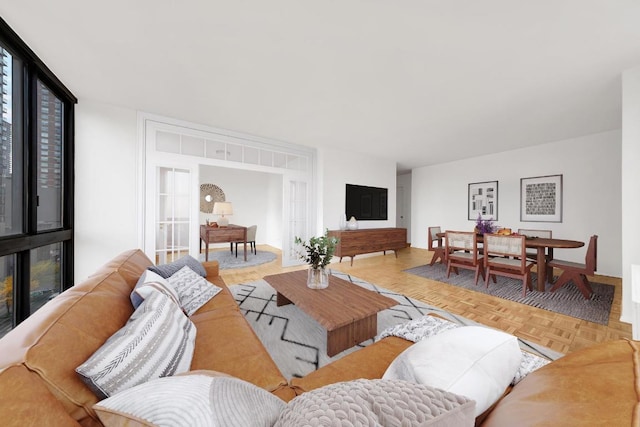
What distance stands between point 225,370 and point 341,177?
4.49m

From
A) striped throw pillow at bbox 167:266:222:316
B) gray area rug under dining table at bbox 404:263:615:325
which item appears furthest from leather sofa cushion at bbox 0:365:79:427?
gray area rug under dining table at bbox 404:263:615:325

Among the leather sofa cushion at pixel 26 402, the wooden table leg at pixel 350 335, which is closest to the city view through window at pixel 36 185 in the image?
the leather sofa cushion at pixel 26 402

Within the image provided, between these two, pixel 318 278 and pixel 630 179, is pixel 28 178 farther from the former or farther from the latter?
pixel 630 179

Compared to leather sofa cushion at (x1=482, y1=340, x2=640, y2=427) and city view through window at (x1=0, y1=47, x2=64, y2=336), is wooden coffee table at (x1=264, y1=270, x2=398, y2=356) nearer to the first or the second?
leather sofa cushion at (x1=482, y1=340, x2=640, y2=427)

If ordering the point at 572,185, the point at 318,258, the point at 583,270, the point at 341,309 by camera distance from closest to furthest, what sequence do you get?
the point at 341,309 → the point at 318,258 → the point at 583,270 → the point at 572,185

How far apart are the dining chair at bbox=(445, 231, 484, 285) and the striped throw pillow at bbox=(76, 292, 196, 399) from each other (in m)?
3.66

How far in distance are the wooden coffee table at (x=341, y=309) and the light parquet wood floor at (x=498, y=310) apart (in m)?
1.18

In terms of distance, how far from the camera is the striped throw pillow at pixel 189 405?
1.56 ft

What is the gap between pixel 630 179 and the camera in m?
2.16

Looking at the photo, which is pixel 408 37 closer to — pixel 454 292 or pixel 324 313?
pixel 324 313

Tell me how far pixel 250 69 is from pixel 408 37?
4.66 feet

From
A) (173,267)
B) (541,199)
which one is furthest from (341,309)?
(541,199)

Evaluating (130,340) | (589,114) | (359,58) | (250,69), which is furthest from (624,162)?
(130,340)

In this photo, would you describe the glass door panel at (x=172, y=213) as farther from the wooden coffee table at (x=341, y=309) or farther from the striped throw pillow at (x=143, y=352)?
the striped throw pillow at (x=143, y=352)
